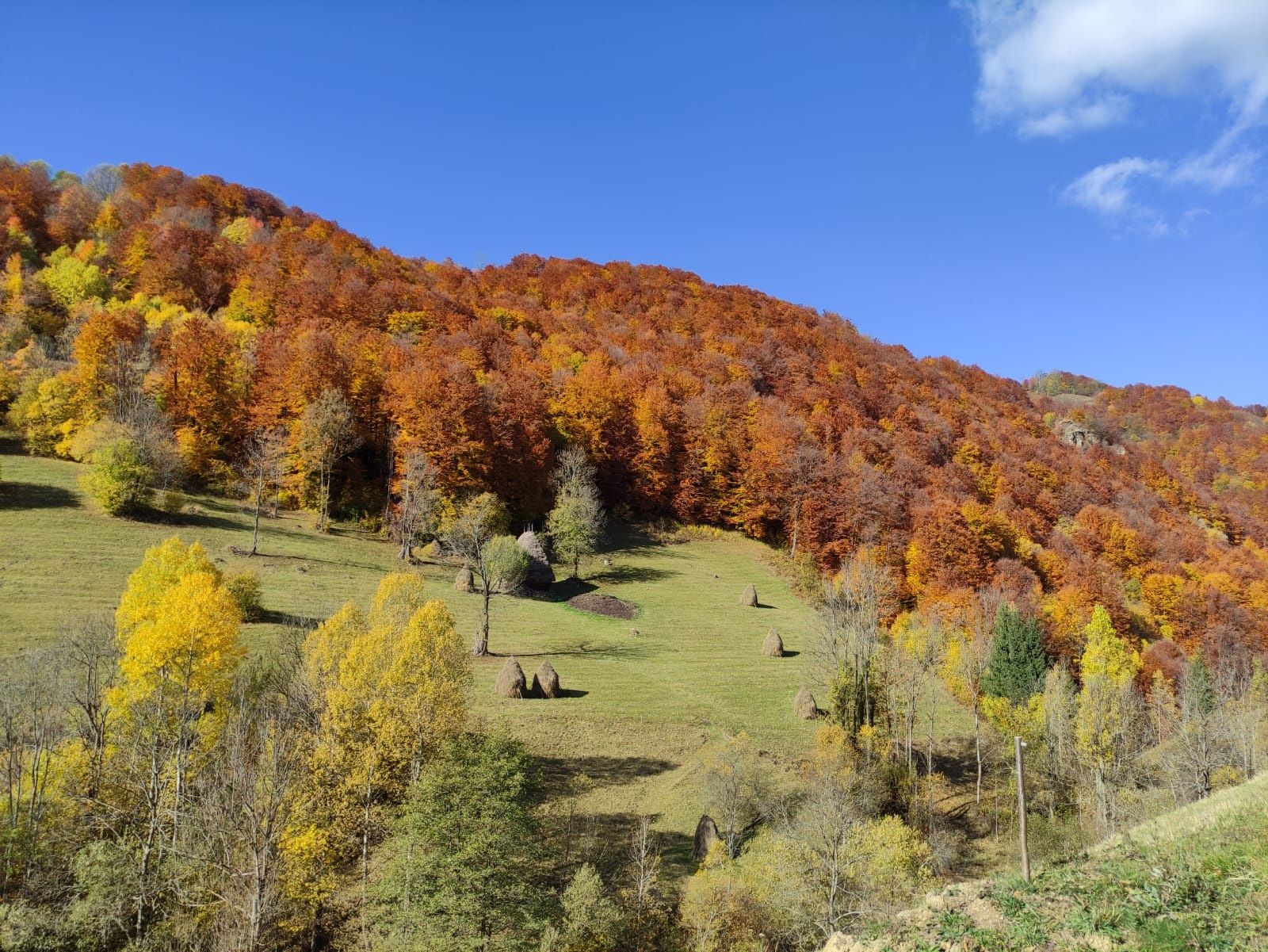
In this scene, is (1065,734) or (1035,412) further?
(1035,412)

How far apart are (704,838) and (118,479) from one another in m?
44.8

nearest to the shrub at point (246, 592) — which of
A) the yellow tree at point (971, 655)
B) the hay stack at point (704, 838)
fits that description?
the hay stack at point (704, 838)

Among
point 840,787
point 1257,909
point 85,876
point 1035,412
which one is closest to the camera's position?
point 1257,909

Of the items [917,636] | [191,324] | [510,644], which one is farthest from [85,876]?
[191,324]

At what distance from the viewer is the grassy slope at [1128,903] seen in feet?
28.0

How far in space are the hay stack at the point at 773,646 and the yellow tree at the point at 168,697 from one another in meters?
31.3

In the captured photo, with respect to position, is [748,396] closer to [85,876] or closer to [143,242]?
[85,876]

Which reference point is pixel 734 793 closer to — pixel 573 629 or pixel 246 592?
pixel 573 629

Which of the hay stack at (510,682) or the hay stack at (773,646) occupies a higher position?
the hay stack at (773,646)

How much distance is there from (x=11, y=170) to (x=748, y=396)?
10989cm

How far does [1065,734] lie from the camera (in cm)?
3781

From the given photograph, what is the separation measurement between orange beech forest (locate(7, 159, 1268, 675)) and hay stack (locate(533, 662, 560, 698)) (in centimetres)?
2864

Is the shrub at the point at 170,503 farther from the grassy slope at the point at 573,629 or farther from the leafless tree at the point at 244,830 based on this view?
the leafless tree at the point at 244,830

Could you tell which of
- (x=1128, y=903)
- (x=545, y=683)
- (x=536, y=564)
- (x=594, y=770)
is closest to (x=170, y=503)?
(x=536, y=564)
